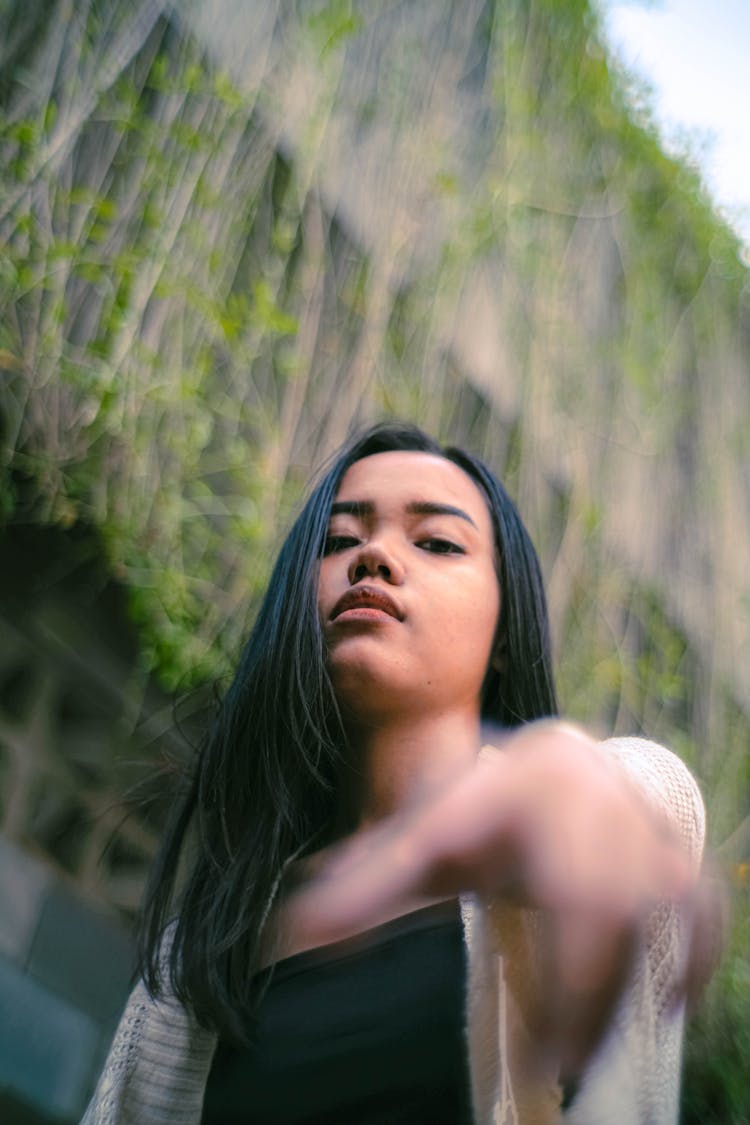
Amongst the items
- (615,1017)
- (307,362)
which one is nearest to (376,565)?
(615,1017)

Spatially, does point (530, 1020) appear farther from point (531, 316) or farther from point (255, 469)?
point (531, 316)

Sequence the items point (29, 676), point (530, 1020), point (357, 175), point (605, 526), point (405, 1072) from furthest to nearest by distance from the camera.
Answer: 1. point (605, 526)
2. point (357, 175)
3. point (29, 676)
4. point (405, 1072)
5. point (530, 1020)

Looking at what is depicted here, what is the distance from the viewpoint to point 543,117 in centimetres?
323

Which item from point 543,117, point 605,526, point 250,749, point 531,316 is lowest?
point 250,749

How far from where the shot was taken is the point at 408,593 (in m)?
1.42

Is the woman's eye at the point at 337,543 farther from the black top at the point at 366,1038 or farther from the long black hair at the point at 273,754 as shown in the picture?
the black top at the point at 366,1038

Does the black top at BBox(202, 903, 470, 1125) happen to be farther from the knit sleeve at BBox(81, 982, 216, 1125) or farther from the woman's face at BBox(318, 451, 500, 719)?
the woman's face at BBox(318, 451, 500, 719)

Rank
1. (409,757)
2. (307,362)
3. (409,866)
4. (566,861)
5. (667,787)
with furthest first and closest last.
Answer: (307,362), (409,757), (667,787), (409,866), (566,861)

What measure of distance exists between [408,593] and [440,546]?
0.12 metres

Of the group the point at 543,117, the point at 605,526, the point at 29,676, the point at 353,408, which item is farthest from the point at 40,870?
the point at 543,117

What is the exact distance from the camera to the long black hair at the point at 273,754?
1.40 metres

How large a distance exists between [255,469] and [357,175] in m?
0.83

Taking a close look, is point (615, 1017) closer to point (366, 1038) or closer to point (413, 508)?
point (366, 1038)

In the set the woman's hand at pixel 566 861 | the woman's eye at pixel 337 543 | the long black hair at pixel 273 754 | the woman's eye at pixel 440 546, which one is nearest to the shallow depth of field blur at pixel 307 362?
the long black hair at pixel 273 754
